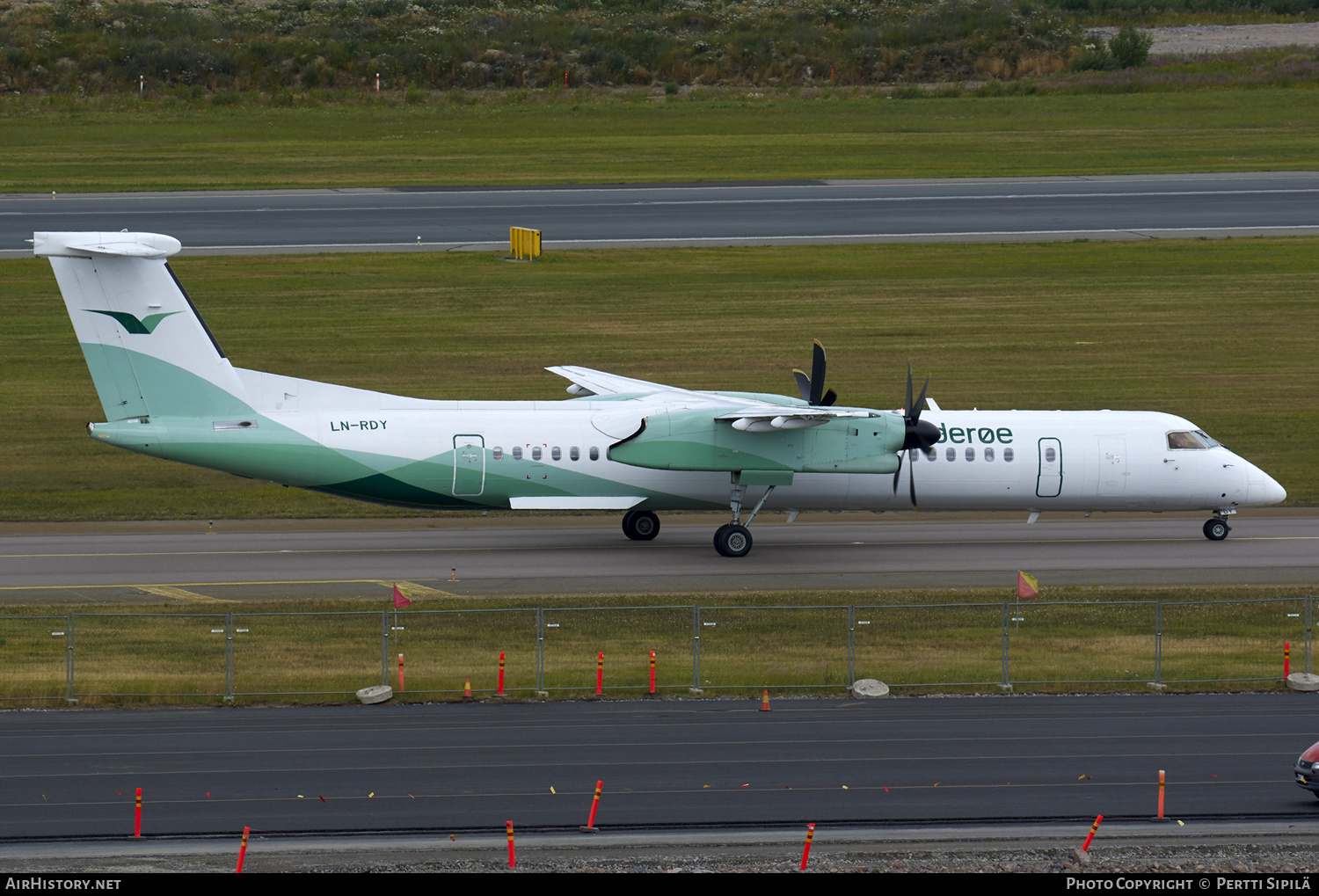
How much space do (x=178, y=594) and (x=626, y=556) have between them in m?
10.1

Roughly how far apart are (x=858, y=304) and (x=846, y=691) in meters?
36.7

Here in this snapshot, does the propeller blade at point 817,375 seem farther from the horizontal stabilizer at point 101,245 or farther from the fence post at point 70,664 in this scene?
the fence post at point 70,664

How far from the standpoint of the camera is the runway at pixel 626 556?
3175cm

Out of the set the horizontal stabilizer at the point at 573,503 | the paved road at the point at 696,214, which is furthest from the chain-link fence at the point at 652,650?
the paved road at the point at 696,214

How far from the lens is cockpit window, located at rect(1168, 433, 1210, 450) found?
35656mm

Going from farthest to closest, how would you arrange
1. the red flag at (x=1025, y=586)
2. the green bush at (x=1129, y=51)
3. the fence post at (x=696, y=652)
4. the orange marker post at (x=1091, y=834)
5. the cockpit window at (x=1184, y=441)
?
the green bush at (x=1129, y=51) → the cockpit window at (x=1184, y=441) → the red flag at (x=1025, y=586) → the fence post at (x=696, y=652) → the orange marker post at (x=1091, y=834)

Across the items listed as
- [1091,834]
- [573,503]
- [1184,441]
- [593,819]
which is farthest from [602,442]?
[1091,834]

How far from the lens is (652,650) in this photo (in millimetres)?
27047

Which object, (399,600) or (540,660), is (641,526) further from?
(540,660)

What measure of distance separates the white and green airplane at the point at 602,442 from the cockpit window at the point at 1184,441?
5 cm

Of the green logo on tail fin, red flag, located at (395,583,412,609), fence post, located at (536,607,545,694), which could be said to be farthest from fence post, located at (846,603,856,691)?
the green logo on tail fin

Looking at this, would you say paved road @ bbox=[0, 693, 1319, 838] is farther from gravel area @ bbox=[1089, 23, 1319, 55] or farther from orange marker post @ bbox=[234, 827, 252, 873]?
gravel area @ bbox=[1089, 23, 1319, 55]

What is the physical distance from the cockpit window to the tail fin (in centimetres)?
2189
